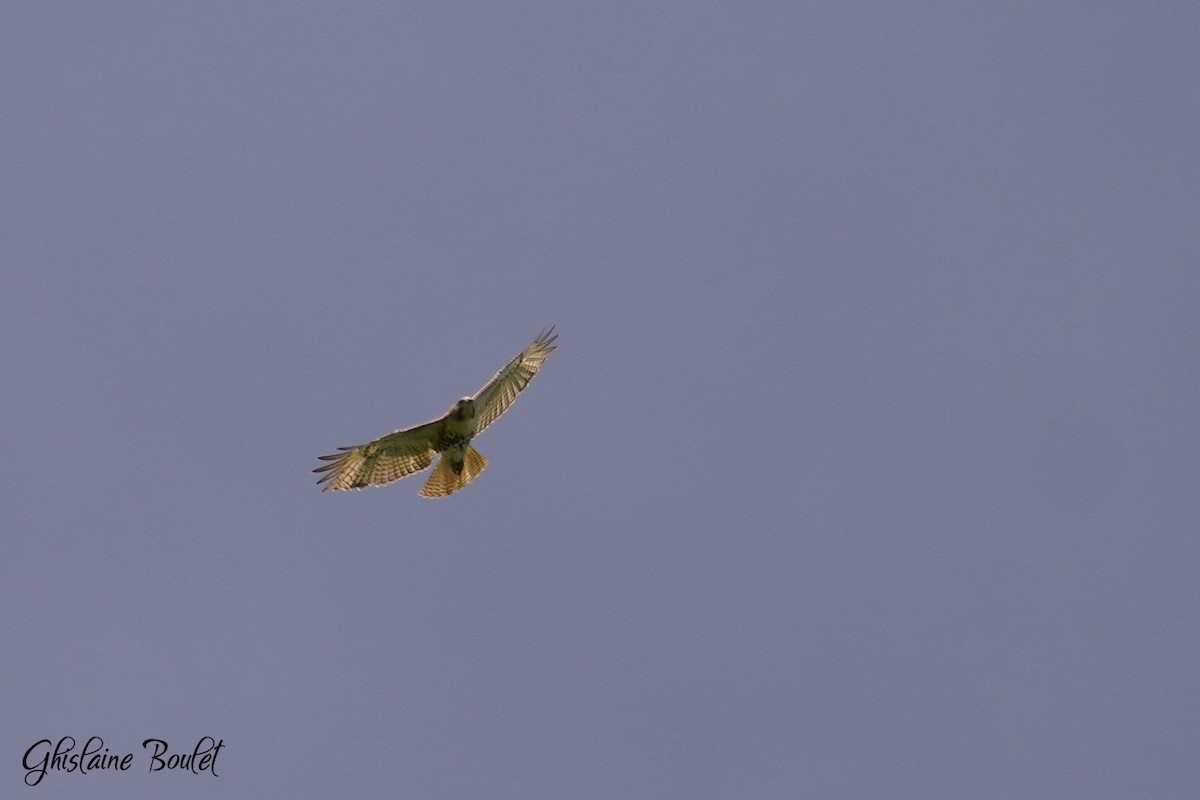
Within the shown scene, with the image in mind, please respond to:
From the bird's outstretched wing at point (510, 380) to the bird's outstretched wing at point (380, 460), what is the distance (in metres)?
0.85

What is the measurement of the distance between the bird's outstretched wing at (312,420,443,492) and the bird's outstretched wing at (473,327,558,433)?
2.80 feet

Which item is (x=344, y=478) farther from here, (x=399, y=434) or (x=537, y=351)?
(x=537, y=351)

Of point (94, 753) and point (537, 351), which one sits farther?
point (537, 351)

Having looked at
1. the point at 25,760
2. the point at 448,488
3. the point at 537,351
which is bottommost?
the point at 25,760

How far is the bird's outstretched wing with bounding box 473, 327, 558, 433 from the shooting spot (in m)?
20.8

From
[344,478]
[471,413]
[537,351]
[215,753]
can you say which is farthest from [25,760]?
[537,351]

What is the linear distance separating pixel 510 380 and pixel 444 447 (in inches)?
57.0

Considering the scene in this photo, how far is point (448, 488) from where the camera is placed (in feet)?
68.2

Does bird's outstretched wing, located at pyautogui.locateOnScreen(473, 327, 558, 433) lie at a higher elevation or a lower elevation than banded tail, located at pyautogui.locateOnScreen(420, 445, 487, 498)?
higher

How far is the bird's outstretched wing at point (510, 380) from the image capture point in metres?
20.8

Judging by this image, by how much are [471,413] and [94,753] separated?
6994 mm

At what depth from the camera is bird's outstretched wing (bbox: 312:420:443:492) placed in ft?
67.9

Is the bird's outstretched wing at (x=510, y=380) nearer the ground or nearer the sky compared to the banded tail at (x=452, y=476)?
nearer the sky

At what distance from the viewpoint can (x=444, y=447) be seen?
67.8 feet
